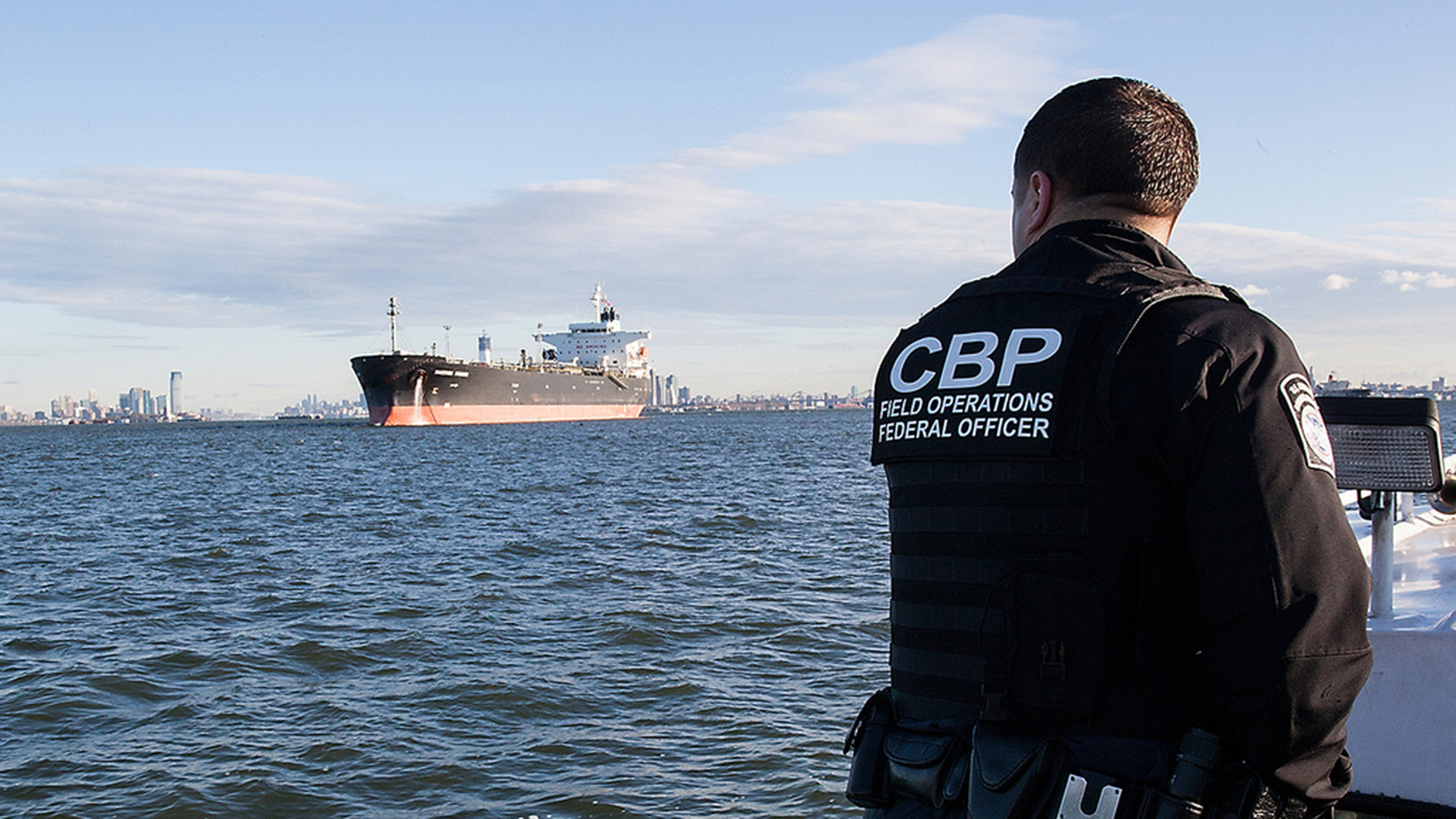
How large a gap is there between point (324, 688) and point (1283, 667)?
7.34 m

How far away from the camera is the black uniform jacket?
60.6 inches

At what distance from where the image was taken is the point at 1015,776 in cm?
168

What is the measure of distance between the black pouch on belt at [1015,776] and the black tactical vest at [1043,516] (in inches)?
1.9

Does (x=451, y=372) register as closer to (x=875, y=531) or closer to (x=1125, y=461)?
(x=875, y=531)

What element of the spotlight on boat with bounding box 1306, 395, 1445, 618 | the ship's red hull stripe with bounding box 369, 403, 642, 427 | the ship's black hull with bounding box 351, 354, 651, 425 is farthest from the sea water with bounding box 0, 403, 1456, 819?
the ship's red hull stripe with bounding box 369, 403, 642, 427

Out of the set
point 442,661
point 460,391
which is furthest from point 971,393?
point 460,391

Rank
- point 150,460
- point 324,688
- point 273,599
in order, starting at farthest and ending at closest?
point 150,460 < point 273,599 < point 324,688

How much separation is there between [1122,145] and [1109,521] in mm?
639

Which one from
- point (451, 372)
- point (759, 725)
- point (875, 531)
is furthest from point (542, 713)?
point (451, 372)

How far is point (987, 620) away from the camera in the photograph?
1.79m

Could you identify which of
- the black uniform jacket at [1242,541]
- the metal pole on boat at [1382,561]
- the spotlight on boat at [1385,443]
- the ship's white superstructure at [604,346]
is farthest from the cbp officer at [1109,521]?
the ship's white superstructure at [604,346]

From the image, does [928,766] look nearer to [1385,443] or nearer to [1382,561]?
[1385,443]

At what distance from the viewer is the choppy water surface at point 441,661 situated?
581 cm

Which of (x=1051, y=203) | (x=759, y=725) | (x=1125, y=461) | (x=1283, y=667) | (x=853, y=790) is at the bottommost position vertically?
(x=759, y=725)
